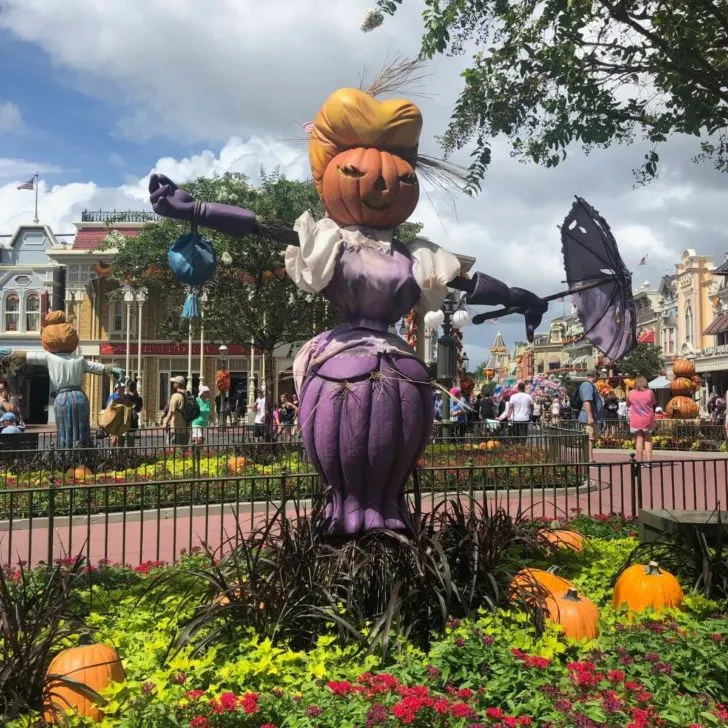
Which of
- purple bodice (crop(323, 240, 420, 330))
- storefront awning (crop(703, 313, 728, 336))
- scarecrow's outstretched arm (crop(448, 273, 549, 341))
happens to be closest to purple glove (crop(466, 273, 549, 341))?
scarecrow's outstretched arm (crop(448, 273, 549, 341))

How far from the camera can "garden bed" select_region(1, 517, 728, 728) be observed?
9.14 feet

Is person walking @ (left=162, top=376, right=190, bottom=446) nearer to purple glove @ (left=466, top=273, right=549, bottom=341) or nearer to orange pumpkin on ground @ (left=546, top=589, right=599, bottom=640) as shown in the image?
purple glove @ (left=466, top=273, right=549, bottom=341)

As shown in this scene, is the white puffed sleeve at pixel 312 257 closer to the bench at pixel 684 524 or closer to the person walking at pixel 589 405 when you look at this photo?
the bench at pixel 684 524

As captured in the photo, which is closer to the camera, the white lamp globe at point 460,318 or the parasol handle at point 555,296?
the parasol handle at point 555,296

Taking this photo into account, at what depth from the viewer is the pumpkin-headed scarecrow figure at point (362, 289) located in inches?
175

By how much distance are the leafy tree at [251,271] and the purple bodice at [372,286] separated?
12.0 m

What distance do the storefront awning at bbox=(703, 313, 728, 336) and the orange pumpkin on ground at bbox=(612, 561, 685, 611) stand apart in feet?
126

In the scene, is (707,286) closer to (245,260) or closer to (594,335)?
(245,260)

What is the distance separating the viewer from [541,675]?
10.3ft

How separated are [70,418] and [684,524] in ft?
29.2

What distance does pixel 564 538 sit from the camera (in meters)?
5.87

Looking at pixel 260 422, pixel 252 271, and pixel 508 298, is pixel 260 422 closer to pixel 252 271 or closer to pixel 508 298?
pixel 252 271

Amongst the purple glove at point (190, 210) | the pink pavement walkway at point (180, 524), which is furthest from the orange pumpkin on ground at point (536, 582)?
the purple glove at point (190, 210)

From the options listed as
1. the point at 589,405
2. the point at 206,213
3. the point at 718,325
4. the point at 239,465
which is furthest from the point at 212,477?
the point at 718,325
